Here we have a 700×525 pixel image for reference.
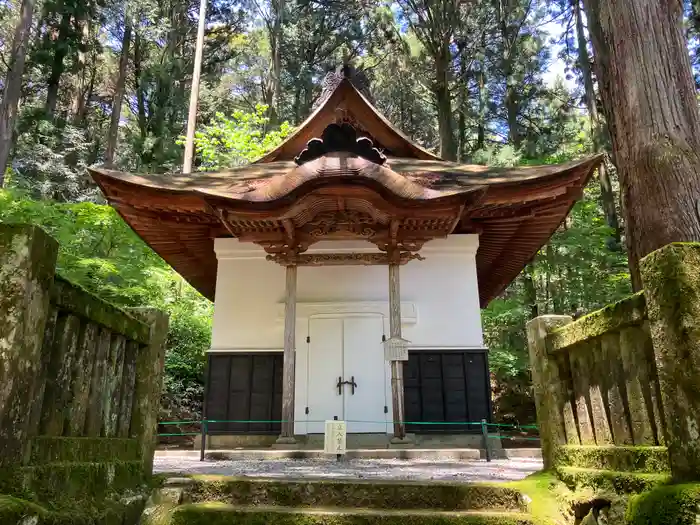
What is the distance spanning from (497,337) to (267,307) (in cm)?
1384

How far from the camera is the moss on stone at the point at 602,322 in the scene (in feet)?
9.30

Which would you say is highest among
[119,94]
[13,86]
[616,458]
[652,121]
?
[119,94]

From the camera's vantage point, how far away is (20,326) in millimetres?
2385

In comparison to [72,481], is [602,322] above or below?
above

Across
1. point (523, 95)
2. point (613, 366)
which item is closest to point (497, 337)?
point (523, 95)

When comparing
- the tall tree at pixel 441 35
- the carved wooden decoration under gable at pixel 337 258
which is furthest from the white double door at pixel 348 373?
the tall tree at pixel 441 35

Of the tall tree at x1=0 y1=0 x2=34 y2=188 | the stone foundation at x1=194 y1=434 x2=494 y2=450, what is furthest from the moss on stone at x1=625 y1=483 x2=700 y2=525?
the tall tree at x1=0 y1=0 x2=34 y2=188

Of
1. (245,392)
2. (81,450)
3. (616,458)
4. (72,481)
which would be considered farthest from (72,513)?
(245,392)

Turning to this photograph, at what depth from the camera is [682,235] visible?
4551mm

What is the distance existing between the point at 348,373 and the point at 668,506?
21.9ft

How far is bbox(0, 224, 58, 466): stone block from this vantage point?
7.59 ft

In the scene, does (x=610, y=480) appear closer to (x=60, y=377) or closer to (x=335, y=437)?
(x=60, y=377)

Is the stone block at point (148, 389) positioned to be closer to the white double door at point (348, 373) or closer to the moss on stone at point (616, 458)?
the moss on stone at point (616, 458)

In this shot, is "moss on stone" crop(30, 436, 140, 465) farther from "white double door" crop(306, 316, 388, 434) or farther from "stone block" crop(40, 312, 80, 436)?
"white double door" crop(306, 316, 388, 434)
